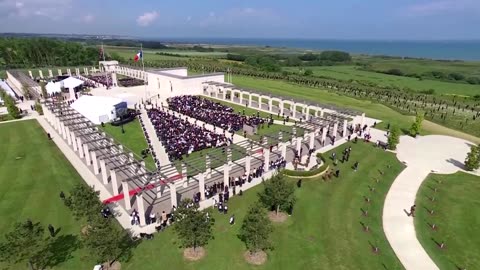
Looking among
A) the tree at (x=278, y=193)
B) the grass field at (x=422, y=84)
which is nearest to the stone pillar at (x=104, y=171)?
the tree at (x=278, y=193)

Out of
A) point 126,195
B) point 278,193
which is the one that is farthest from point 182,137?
point 278,193

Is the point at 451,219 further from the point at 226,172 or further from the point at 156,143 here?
the point at 156,143

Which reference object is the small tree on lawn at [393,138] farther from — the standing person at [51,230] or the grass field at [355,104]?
the standing person at [51,230]

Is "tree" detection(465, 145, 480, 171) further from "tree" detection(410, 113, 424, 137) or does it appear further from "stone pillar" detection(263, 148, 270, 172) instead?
"stone pillar" detection(263, 148, 270, 172)

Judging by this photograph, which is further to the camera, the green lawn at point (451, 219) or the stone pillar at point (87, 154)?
the stone pillar at point (87, 154)

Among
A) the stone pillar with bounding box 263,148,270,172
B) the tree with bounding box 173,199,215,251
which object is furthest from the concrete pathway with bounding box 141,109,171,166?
the tree with bounding box 173,199,215,251

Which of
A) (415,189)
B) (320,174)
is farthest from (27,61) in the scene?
(415,189)
